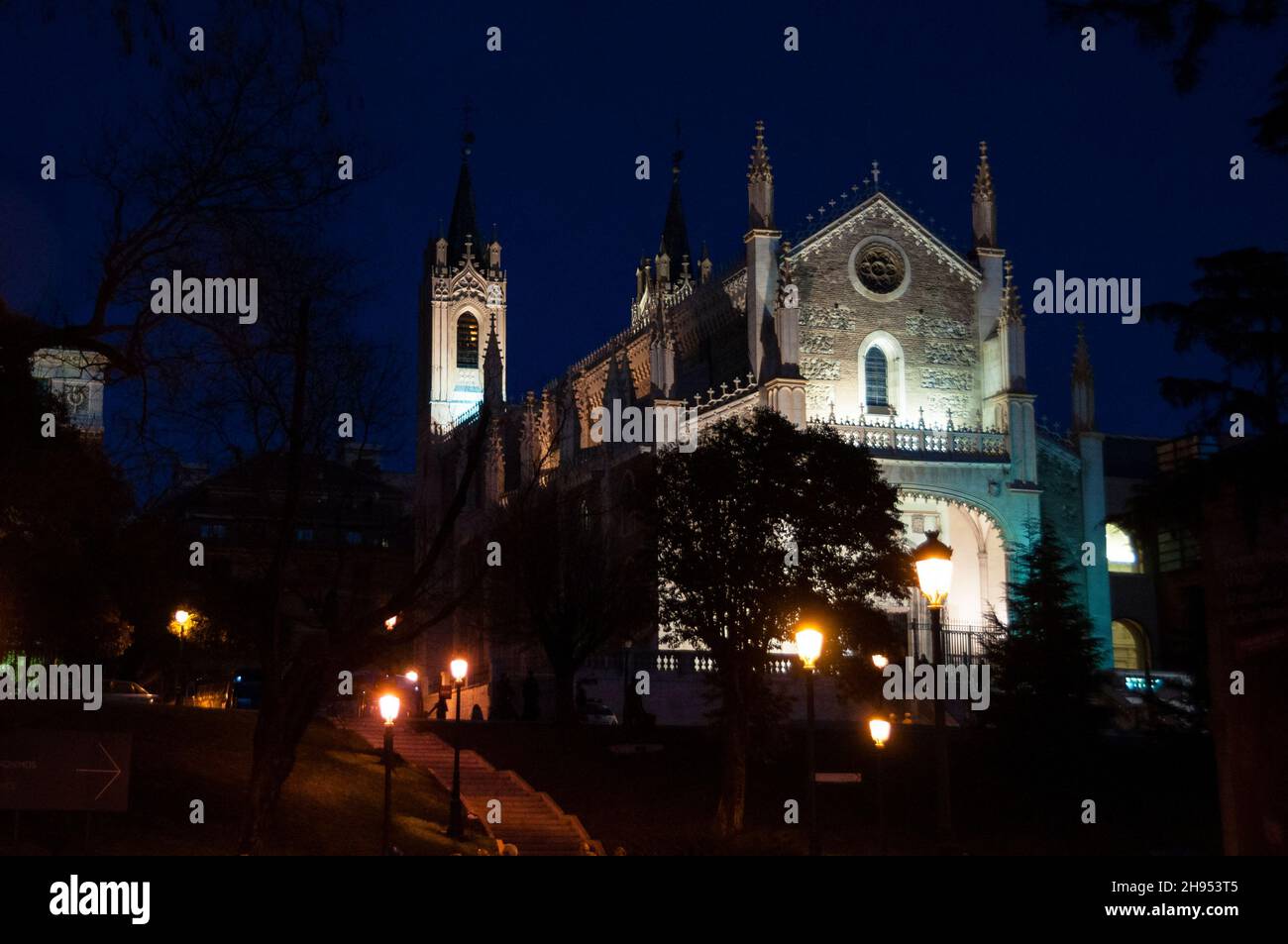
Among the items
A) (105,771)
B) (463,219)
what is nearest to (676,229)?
(463,219)

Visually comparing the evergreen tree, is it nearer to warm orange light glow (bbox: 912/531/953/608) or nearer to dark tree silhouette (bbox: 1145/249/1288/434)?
warm orange light glow (bbox: 912/531/953/608)

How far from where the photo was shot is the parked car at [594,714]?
49219mm

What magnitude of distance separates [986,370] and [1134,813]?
23215 millimetres

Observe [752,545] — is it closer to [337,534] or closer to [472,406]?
[337,534]

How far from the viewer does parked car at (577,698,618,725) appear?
161 feet

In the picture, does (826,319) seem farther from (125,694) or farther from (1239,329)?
(1239,329)

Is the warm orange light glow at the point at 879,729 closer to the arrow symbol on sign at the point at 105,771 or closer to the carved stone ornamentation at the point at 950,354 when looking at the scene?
the arrow symbol on sign at the point at 105,771

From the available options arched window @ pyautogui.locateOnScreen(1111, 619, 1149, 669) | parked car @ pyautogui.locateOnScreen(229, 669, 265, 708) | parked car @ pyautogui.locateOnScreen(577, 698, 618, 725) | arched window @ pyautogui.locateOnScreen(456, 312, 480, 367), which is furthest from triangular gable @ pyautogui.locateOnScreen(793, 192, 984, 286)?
arched window @ pyautogui.locateOnScreen(456, 312, 480, 367)

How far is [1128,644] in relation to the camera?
69.4 meters

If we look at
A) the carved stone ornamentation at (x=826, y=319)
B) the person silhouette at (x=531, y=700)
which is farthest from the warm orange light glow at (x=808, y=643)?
the carved stone ornamentation at (x=826, y=319)

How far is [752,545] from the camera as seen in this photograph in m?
35.5

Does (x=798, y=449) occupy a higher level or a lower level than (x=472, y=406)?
lower

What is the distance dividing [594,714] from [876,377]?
16.9 m
